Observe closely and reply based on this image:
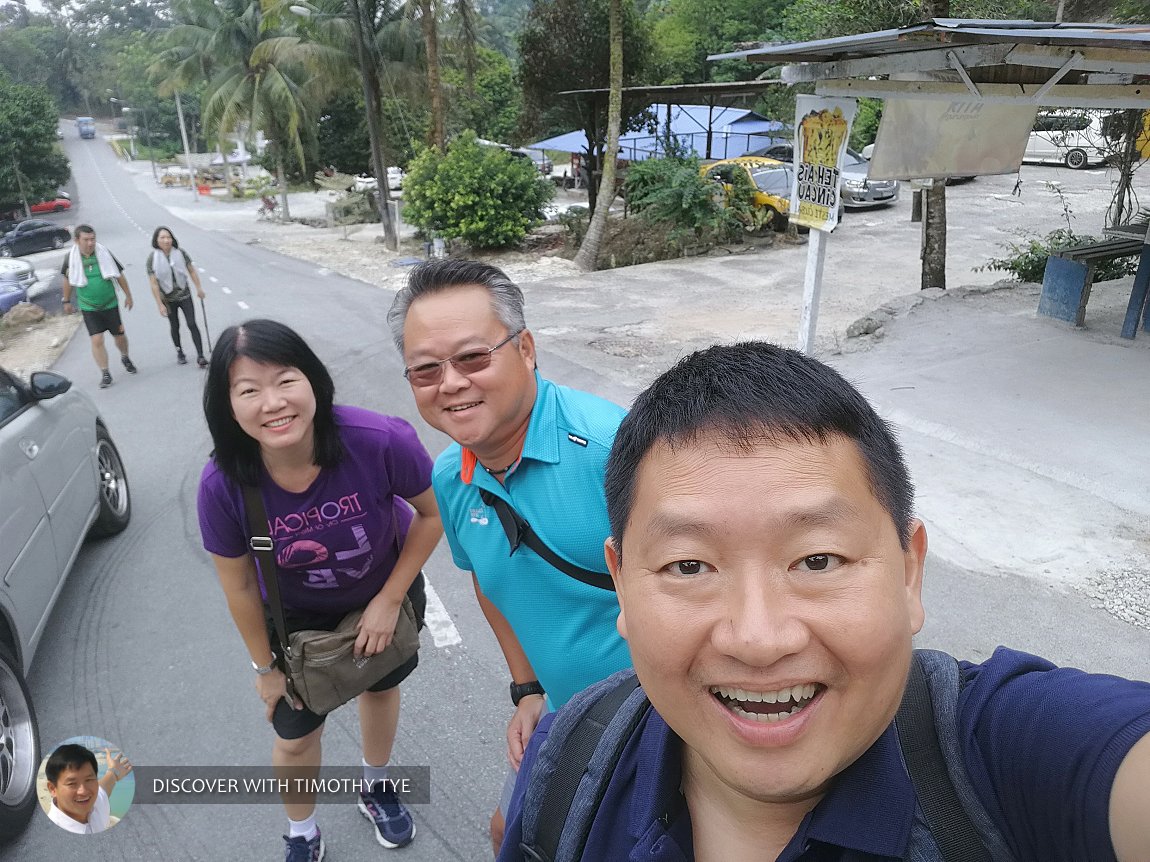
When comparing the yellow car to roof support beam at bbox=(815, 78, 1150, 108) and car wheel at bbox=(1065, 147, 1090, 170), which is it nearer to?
roof support beam at bbox=(815, 78, 1150, 108)

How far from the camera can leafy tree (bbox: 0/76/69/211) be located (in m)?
31.7

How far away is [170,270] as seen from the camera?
28.4 feet

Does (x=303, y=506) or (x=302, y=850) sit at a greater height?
(x=303, y=506)

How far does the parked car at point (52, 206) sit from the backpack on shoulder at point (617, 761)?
43061mm

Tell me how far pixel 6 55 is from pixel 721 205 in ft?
234

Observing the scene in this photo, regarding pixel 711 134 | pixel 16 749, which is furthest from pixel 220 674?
pixel 711 134

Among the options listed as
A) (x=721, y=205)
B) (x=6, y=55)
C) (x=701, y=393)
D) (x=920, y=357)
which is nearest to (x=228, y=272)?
(x=721, y=205)

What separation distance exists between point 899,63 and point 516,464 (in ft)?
16.5

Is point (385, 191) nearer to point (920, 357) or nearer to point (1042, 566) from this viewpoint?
point (920, 357)

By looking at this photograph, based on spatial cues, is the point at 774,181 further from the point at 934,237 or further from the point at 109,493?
the point at 109,493

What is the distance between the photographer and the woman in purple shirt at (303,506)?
2182mm

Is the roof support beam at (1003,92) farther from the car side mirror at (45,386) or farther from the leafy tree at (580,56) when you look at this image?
the leafy tree at (580,56)

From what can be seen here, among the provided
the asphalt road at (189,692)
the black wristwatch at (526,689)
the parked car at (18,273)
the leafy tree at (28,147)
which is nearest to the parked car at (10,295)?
the parked car at (18,273)

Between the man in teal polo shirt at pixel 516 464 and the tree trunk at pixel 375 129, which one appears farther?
the tree trunk at pixel 375 129
